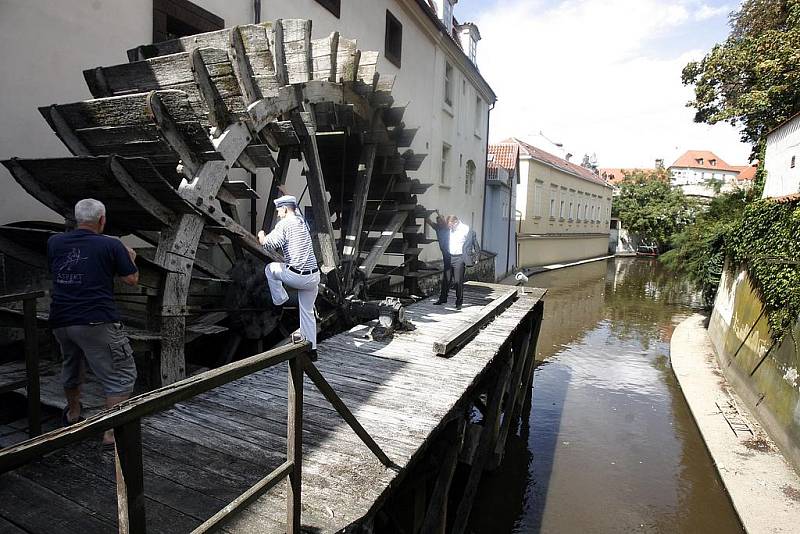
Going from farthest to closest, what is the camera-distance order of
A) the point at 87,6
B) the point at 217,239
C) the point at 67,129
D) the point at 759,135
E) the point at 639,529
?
the point at 759,135 → the point at 639,529 → the point at 87,6 → the point at 217,239 → the point at 67,129

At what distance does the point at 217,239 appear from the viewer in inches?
175

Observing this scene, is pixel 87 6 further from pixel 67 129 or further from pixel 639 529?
pixel 639 529

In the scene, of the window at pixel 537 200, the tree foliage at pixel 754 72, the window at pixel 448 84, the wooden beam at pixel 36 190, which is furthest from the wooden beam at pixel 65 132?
the window at pixel 537 200

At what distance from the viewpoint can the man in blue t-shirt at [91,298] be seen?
108 inches

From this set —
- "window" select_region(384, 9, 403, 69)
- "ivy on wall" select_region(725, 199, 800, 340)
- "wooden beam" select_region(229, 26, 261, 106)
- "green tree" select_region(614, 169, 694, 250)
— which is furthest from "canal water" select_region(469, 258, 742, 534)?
"green tree" select_region(614, 169, 694, 250)

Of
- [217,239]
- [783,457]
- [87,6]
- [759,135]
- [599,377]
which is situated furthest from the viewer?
[759,135]

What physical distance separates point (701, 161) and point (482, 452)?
76.3 metres

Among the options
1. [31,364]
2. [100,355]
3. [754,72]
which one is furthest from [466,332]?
[754,72]

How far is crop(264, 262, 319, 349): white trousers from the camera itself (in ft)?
13.9

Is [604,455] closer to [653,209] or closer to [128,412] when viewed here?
[128,412]

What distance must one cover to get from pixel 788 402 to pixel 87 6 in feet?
29.3

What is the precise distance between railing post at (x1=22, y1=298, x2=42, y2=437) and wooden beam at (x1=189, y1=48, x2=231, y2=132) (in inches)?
78.1

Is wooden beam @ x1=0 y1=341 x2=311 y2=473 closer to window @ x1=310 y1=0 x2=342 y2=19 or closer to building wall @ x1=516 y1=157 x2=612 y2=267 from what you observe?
window @ x1=310 y1=0 x2=342 y2=19

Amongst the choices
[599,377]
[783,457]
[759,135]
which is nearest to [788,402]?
[783,457]
